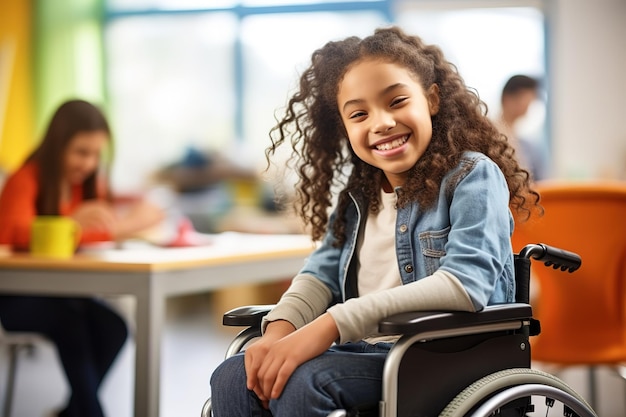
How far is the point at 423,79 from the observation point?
4.57ft

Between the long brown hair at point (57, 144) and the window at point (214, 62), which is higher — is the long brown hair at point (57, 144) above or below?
below

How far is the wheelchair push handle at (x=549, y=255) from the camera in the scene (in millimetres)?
1383

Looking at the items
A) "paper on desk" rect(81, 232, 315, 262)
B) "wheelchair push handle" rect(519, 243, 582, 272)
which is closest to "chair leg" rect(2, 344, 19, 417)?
"paper on desk" rect(81, 232, 315, 262)

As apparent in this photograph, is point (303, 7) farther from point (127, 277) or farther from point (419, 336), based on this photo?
point (419, 336)

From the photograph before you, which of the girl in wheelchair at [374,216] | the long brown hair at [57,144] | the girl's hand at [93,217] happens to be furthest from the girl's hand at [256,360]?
the long brown hair at [57,144]

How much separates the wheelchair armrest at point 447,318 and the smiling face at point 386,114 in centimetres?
28

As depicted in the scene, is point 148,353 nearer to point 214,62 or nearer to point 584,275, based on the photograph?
point 584,275

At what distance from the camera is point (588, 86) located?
19.7 feet

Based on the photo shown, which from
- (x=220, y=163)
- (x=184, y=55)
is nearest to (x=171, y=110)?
(x=184, y=55)

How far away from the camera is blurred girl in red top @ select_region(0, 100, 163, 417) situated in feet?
7.86

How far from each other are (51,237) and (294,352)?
125 cm

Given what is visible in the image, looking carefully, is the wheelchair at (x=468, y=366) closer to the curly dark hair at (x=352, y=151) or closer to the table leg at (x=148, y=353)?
the curly dark hair at (x=352, y=151)

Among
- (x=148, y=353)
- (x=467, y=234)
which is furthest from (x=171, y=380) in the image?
(x=467, y=234)

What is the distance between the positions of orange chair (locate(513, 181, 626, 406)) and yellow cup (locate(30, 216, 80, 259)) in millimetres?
1151
